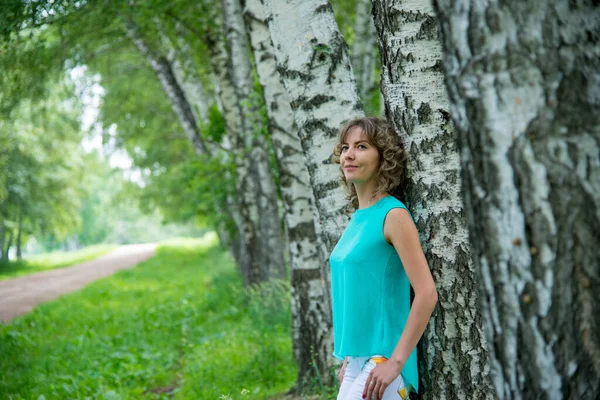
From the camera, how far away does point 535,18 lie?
1542 mm

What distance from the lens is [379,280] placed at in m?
2.51

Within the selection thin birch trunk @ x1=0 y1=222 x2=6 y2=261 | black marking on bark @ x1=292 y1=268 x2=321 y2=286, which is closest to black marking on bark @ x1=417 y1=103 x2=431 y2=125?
black marking on bark @ x1=292 y1=268 x2=321 y2=286

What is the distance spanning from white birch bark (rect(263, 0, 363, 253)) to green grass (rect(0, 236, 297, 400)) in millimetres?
1318

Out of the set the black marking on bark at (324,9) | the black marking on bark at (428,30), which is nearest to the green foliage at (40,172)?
the black marking on bark at (324,9)

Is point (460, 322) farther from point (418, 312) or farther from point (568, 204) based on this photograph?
point (568, 204)

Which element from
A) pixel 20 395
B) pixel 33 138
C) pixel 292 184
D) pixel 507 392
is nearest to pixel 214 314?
pixel 20 395

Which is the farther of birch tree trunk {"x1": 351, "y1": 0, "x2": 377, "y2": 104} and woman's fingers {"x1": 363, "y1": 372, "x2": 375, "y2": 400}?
birch tree trunk {"x1": 351, "y1": 0, "x2": 377, "y2": 104}

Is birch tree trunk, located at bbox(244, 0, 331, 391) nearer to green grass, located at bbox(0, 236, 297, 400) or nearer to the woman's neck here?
green grass, located at bbox(0, 236, 297, 400)

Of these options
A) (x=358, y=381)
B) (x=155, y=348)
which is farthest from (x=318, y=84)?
(x=155, y=348)

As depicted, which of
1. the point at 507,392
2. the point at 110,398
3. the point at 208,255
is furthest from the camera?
the point at 208,255

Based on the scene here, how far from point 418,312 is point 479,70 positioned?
1.06 m

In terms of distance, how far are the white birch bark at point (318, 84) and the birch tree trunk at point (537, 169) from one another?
74.3 inches

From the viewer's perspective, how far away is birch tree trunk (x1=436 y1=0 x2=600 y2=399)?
1.54 m

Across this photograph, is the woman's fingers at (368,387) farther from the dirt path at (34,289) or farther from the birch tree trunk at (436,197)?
the dirt path at (34,289)
